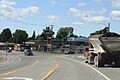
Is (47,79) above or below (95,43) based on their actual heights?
below

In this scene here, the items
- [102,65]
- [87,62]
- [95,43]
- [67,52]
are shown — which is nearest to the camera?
[102,65]

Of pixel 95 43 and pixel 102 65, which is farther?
pixel 95 43

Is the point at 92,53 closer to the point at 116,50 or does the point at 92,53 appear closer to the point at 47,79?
the point at 116,50

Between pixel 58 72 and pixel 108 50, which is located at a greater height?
pixel 108 50

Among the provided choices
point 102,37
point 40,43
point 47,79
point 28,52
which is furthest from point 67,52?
point 47,79

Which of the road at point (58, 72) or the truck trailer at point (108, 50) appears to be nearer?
the road at point (58, 72)

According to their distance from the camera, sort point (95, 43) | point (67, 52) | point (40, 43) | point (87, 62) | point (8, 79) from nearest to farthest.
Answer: point (8, 79) < point (95, 43) < point (87, 62) < point (67, 52) < point (40, 43)

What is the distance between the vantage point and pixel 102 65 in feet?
111

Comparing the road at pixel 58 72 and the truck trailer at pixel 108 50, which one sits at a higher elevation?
the truck trailer at pixel 108 50

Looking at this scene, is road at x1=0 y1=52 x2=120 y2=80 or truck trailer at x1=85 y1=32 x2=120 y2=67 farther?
truck trailer at x1=85 y1=32 x2=120 y2=67

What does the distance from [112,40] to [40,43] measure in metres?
135

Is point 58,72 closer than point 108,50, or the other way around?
point 58,72

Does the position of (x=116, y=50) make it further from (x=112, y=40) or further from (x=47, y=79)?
(x=47, y=79)

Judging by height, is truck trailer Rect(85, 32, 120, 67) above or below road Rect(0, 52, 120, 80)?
above
